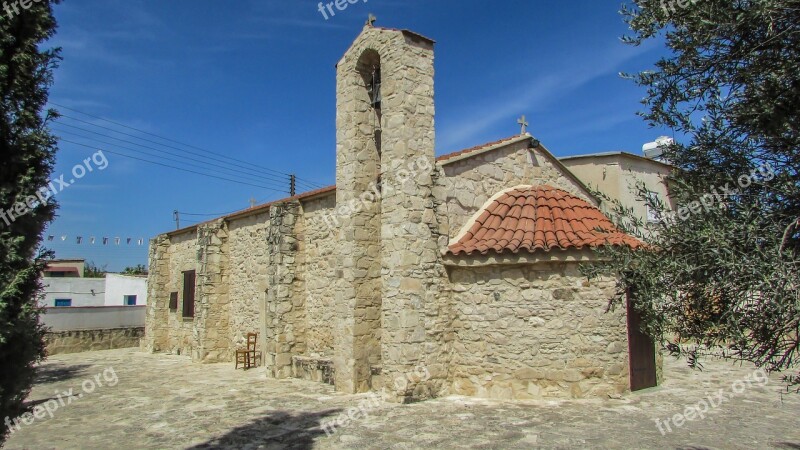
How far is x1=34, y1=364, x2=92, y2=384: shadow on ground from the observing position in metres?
13.1

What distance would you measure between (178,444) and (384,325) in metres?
3.78

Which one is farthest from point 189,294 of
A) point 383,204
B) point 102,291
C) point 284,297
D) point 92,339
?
point 102,291

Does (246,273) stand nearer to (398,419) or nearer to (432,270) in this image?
(432,270)

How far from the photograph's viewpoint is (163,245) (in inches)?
795

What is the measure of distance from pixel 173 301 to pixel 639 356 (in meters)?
16.4

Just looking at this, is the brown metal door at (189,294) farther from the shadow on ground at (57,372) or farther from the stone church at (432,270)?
the stone church at (432,270)

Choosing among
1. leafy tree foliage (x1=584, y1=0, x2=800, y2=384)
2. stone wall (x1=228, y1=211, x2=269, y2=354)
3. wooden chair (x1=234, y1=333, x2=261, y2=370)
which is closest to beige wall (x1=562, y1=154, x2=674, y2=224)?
stone wall (x1=228, y1=211, x2=269, y2=354)

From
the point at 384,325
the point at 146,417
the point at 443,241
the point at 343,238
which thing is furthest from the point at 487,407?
the point at 146,417

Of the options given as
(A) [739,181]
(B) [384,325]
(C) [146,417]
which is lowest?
(C) [146,417]

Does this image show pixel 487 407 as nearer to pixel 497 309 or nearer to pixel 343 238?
pixel 497 309

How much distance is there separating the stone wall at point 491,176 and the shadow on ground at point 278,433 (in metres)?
4.12

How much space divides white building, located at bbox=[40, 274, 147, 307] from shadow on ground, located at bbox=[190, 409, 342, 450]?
1131 inches

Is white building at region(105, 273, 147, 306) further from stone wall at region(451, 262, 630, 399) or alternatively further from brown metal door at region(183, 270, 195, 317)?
stone wall at region(451, 262, 630, 399)

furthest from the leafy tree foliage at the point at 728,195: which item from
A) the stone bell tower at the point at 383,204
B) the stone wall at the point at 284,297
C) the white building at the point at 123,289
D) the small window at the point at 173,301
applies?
the white building at the point at 123,289
